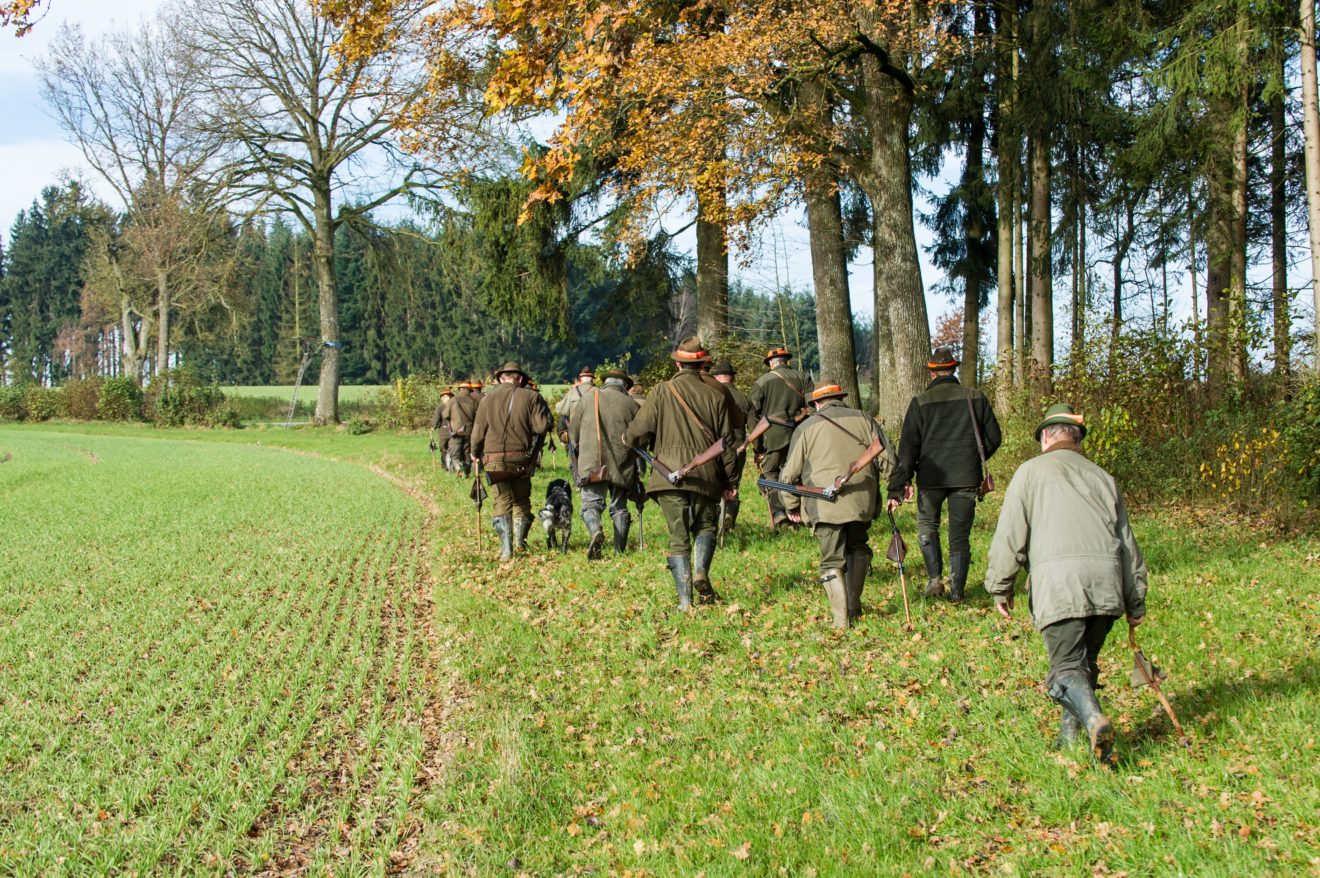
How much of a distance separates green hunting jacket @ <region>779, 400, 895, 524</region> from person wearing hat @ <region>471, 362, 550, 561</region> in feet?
13.7

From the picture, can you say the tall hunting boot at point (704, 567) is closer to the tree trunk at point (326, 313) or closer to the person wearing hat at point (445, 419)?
the person wearing hat at point (445, 419)

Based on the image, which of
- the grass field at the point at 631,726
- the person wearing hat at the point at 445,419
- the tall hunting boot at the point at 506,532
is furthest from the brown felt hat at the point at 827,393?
the person wearing hat at the point at 445,419

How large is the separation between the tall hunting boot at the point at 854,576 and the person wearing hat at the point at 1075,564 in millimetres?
3017

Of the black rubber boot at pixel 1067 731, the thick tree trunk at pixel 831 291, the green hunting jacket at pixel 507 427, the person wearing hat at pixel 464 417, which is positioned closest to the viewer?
the black rubber boot at pixel 1067 731

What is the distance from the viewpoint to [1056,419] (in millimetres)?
5598

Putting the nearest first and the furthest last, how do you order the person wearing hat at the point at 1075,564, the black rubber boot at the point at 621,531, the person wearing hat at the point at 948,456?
the person wearing hat at the point at 1075,564 → the person wearing hat at the point at 948,456 → the black rubber boot at the point at 621,531

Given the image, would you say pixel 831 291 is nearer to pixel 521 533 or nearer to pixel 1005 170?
pixel 1005 170

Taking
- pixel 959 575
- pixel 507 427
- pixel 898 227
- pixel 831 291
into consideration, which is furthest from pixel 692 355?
pixel 831 291

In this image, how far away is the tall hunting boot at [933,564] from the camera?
31.0 ft

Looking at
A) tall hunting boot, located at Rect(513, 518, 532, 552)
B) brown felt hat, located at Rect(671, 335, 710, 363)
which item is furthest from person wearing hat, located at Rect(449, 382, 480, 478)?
brown felt hat, located at Rect(671, 335, 710, 363)

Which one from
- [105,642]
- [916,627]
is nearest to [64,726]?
[105,642]

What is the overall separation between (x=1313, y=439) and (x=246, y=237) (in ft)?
132

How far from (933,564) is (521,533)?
16.4ft

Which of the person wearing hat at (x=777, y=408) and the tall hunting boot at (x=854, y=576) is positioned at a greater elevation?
the person wearing hat at (x=777, y=408)
